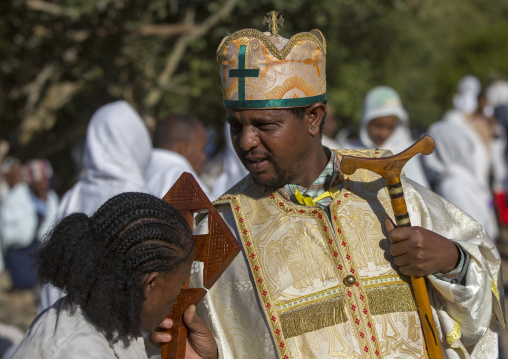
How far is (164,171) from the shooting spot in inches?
243

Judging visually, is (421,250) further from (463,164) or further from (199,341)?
(463,164)

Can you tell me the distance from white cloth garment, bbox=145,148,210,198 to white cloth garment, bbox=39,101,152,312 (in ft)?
0.29

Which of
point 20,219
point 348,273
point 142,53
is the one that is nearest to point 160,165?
point 348,273

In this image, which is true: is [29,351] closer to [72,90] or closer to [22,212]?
[22,212]

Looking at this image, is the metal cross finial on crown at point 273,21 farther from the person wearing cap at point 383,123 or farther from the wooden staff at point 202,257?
the person wearing cap at point 383,123

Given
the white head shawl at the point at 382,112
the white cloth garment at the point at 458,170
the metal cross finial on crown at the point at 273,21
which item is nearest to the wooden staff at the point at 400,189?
the metal cross finial on crown at the point at 273,21

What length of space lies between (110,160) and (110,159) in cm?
1

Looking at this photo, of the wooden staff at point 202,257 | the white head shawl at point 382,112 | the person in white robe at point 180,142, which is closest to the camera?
the wooden staff at point 202,257

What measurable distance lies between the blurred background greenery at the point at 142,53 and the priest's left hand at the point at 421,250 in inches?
217

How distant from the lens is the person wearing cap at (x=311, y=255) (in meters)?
3.19

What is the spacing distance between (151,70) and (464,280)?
9.66m

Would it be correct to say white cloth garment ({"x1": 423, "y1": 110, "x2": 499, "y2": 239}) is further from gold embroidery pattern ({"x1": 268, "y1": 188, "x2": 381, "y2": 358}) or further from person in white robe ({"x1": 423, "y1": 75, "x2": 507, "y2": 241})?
gold embroidery pattern ({"x1": 268, "y1": 188, "x2": 381, "y2": 358})

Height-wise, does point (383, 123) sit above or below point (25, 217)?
above

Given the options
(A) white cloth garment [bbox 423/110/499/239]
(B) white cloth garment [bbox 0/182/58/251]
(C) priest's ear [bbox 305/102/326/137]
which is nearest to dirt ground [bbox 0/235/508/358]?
(B) white cloth garment [bbox 0/182/58/251]
